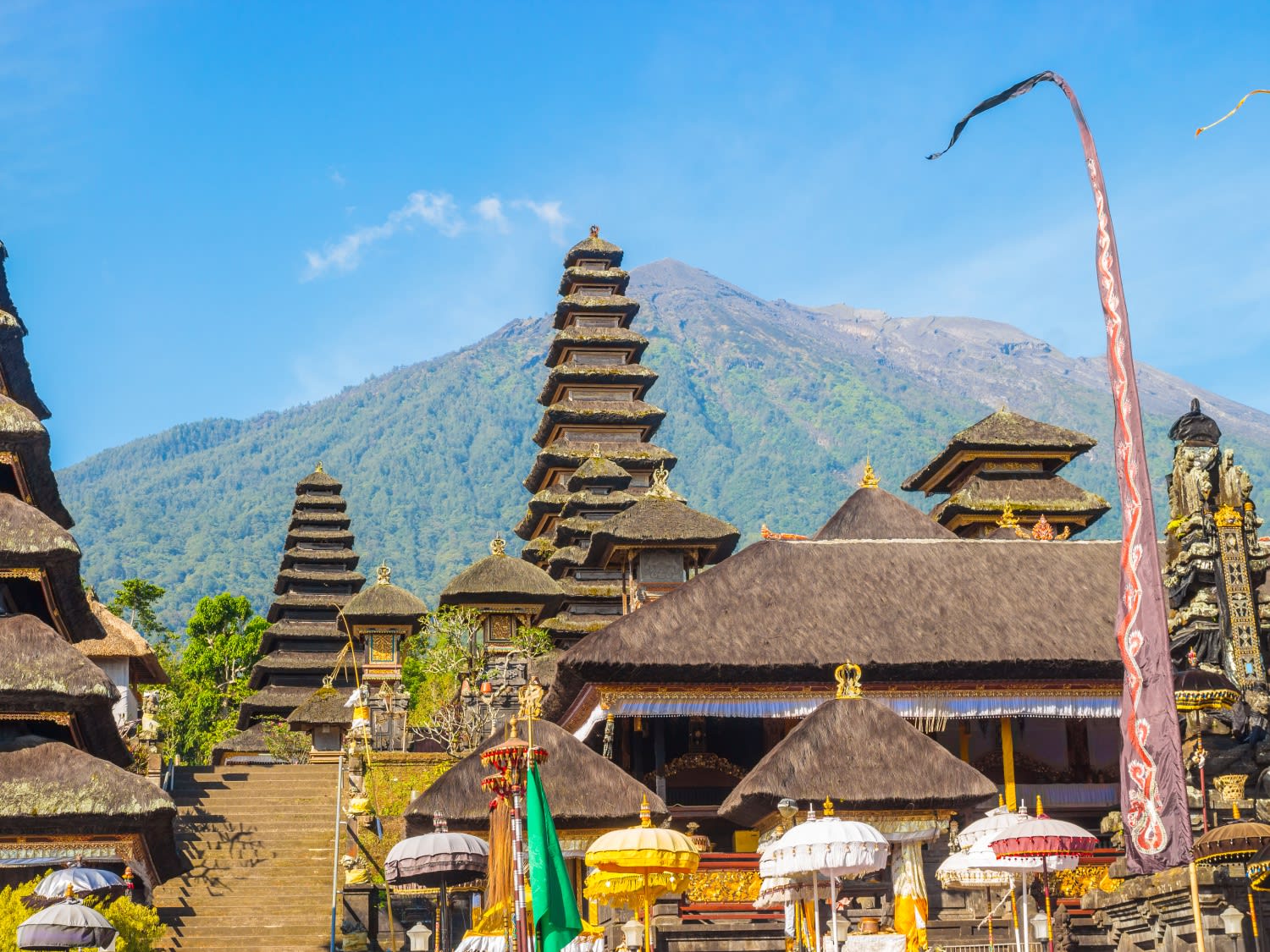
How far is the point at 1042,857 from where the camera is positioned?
774 inches

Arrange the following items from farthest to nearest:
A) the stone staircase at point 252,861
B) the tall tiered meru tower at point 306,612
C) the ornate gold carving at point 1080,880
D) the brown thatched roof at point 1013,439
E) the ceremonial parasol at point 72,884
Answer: the tall tiered meru tower at point 306,612
the brown thatched roof at point 1013,439
the stone staircase at point 252,861
the ornate gold carving at point 1080,880
the ceremonial parasol at point 72,884

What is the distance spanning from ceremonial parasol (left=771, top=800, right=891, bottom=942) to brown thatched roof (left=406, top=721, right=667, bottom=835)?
19.0 ft

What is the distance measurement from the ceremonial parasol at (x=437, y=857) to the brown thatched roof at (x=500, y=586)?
22.7 metres

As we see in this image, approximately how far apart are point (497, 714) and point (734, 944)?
16.8 metres

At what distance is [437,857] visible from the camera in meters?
22.0

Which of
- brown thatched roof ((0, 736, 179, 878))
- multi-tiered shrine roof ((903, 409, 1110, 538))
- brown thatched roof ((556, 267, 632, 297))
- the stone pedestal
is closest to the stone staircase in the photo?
brown thatched roof ((0, 736, 179, 878))

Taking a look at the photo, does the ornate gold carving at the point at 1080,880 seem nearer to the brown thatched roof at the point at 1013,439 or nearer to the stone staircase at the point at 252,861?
the stone staircase at the point at 252,861

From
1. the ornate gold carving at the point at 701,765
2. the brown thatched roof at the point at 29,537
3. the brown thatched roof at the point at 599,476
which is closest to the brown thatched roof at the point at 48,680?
the brown thatched roof at the point at 29,537

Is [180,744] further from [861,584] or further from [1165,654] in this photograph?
[1165,654]

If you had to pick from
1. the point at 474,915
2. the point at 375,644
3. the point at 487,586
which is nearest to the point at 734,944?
the point at 474,915

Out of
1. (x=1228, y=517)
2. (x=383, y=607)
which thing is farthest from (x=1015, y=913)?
(x=383, y=607)

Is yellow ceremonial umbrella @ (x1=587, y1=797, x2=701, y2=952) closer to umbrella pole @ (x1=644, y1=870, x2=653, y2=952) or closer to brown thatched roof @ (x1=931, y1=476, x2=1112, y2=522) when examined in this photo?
umbrella pole @ (x1=644, y1=870, x2=653, y2=952)

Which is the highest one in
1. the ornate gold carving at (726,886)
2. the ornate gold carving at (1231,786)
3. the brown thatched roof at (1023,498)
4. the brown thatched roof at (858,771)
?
the brown thatched roof at (1023,498)

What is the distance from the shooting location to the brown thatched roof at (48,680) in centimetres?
2550
